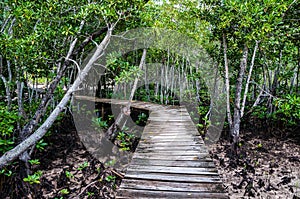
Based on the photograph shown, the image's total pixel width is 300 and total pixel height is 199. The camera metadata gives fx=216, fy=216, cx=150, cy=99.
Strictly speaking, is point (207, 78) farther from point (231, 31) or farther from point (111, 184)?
point (111, 184)

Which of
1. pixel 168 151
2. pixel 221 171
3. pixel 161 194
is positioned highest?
pixel 168 151

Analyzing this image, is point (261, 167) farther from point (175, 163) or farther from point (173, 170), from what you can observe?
point (173, 170)

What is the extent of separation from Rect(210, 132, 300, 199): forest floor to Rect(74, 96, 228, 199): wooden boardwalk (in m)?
0.82

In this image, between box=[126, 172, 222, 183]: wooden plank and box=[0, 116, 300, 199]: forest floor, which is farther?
box=[0, 116, 300, 199]: forest floor

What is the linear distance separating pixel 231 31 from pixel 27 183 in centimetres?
468

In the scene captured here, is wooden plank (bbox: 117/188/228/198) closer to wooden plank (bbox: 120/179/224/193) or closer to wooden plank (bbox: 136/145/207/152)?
wooden plank (bbox: 120/179/224/193)

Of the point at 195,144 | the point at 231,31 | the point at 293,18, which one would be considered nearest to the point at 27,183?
the point at 195,144

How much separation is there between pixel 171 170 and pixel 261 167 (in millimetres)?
2365

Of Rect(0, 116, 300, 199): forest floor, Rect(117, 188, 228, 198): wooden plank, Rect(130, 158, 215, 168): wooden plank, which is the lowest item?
Rect(0, 116, 300, 199): forest floor

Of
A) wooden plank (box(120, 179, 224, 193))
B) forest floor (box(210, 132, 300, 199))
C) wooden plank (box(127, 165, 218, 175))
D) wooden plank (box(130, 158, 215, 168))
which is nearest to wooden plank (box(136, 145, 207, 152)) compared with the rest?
wooden plank (box(130, 158, 215, 168))

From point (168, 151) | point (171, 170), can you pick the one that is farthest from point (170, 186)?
point (168, 151)

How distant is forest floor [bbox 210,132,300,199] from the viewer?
321 centimetres

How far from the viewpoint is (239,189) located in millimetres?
3369

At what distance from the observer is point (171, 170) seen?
8.63ft
